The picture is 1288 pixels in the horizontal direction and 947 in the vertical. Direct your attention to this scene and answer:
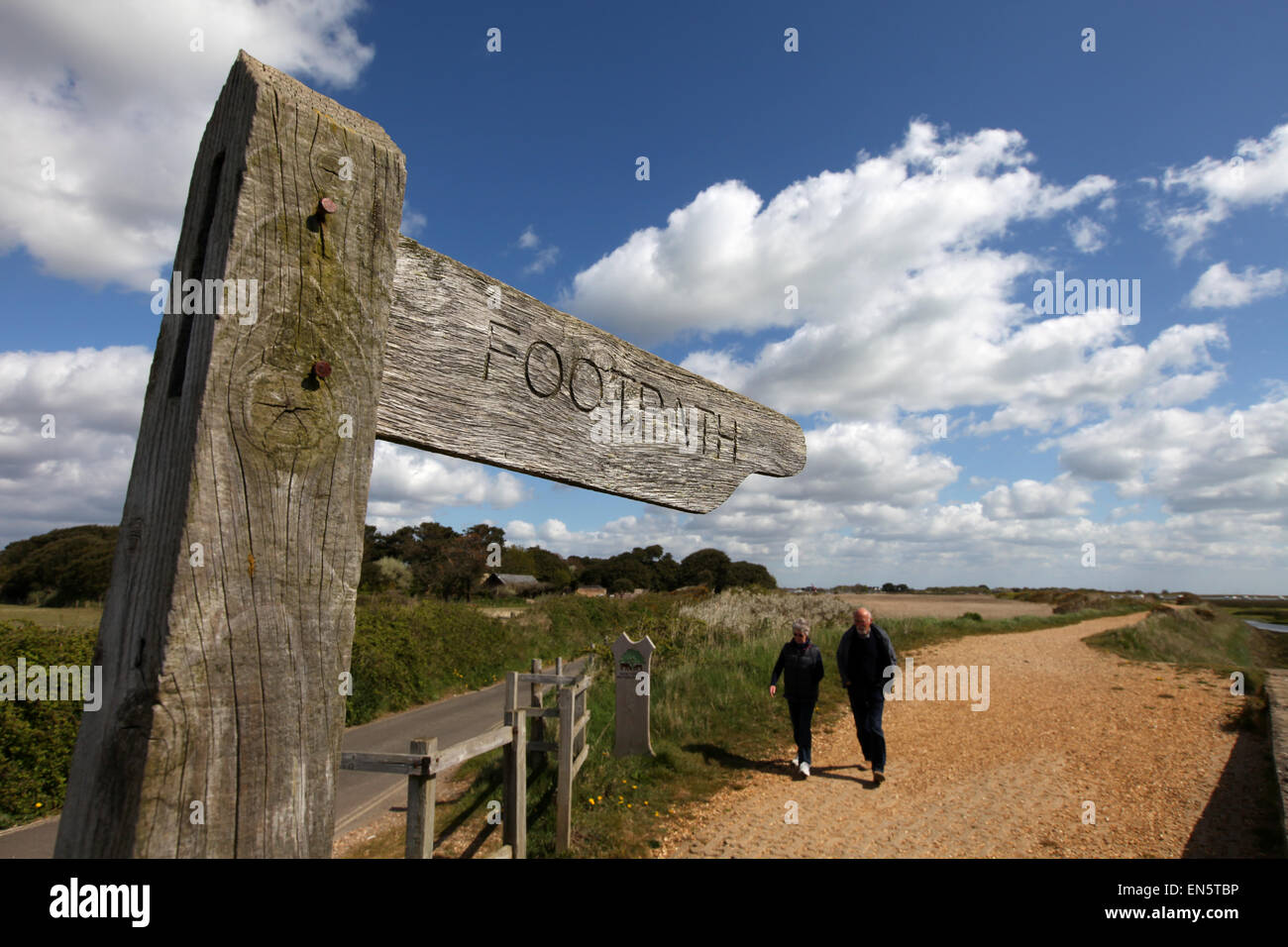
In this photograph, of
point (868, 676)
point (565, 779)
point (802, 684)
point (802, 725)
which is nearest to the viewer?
point (565, 779)

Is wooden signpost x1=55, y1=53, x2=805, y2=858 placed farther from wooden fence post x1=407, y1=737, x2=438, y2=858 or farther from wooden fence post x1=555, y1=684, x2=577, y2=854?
wooden fence post x1=555, y1=684, x2=577, y2=854

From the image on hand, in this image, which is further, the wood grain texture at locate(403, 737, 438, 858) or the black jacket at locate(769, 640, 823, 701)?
the black jacket at locate(769, 640, 823, 701)

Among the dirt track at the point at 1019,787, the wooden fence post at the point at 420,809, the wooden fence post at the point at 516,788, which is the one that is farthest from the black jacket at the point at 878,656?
the wooden fence post at the point at 420,809

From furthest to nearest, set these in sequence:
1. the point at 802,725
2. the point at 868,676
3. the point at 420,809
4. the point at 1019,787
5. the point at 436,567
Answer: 1. the point at 436,567
2. the point at 802,725
3. the point at 868,676
4. the point at 1019,787
5. the point at 420,809

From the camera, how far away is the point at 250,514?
2.71 ft

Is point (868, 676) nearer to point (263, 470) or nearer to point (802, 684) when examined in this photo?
point (802, 684)

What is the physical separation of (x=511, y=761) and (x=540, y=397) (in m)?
5.19

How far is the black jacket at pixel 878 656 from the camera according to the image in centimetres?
763

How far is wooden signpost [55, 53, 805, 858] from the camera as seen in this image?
0.76m

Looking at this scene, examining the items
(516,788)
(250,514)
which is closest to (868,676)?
(516,788)

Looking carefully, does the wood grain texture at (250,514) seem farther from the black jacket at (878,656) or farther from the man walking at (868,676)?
the man walking at (868,676)

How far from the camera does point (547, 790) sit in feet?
23.5

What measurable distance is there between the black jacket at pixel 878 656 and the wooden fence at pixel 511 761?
3211 millimetres

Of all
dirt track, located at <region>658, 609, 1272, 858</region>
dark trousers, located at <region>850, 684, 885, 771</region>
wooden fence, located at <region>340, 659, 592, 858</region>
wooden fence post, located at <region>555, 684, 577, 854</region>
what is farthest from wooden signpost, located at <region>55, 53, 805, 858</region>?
dark trousers, located at <region>850, 684, 885, 771</region>
